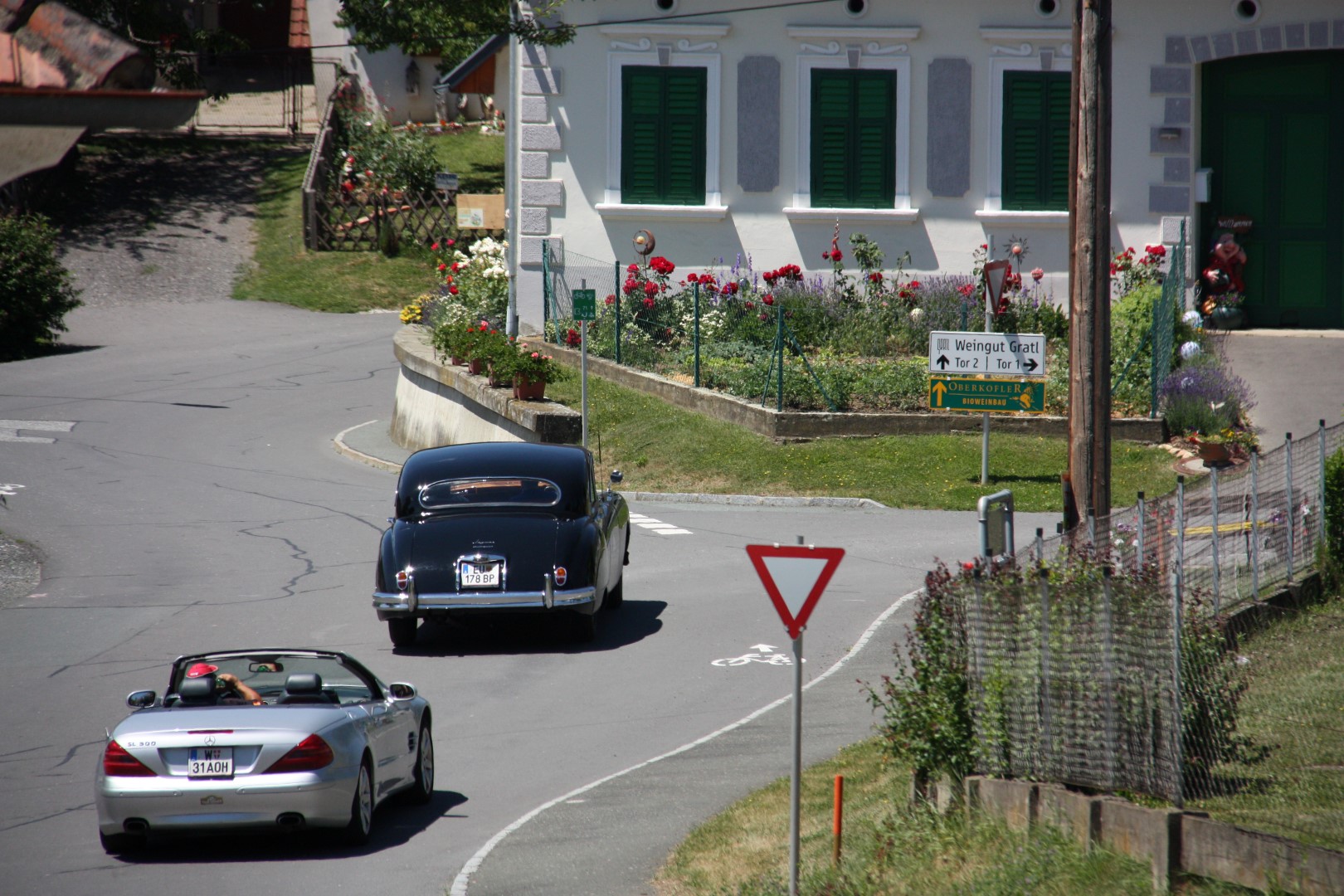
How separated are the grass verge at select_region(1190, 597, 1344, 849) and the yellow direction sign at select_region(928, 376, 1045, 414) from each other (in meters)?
9.45

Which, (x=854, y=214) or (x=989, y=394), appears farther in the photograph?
(x=854, y=214)

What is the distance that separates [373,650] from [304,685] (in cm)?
444


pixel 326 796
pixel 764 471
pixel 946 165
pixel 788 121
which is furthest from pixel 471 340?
pixel 326 796

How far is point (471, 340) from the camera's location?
23.6 m

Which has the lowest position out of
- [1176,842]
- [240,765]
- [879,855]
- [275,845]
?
[275,845]

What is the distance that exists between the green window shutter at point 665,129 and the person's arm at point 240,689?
1807 cm

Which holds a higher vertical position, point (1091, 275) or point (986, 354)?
point (1091, 275)

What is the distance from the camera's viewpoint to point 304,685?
9188mm

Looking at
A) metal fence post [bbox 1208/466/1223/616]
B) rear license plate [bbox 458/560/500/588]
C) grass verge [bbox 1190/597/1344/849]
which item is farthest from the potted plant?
grass verge [bbox 1190/597/1344/849]

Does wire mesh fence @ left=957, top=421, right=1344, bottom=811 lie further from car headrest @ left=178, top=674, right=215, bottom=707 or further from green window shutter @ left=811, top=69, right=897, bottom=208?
green window shutter @ left=811, top=69, right=897, bottom=208

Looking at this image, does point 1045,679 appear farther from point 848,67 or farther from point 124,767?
point 848,67

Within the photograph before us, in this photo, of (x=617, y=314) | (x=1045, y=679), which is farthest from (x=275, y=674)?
(x=617, y=314)

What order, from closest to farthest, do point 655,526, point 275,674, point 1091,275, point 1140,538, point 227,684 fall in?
point 227,684 → point 275,674 → point 1140,538 → point 1091,275 → point 655,526

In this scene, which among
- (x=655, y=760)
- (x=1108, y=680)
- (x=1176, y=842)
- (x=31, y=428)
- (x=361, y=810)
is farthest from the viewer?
(x=31, y=428)
